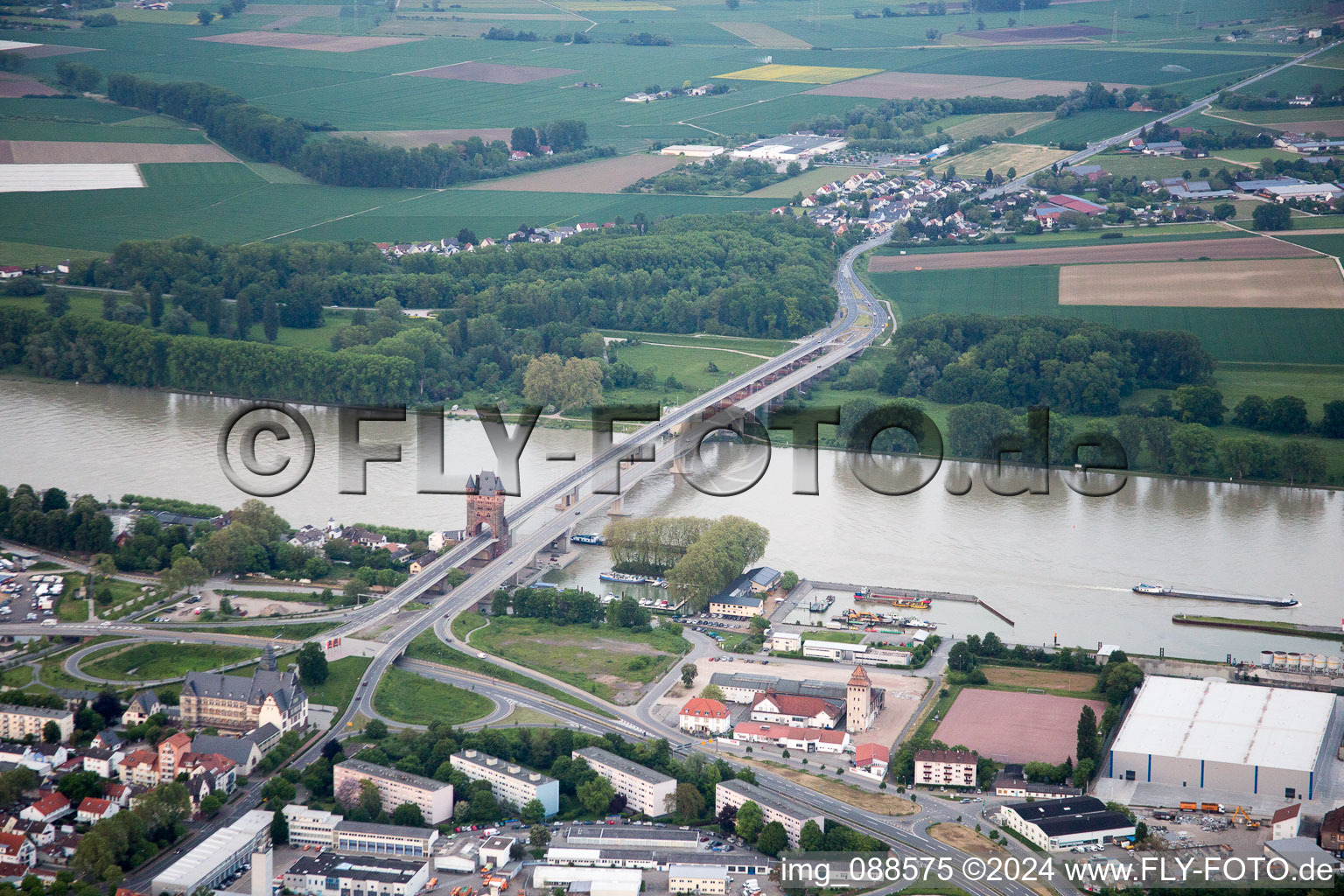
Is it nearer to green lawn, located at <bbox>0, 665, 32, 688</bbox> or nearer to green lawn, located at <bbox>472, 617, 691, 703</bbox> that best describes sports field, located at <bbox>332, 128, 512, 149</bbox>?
green lawn, located at <bbox>472, 617, 691, 703</bbox>

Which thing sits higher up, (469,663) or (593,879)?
(469,663)

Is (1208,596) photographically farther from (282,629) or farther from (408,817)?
(282,629)

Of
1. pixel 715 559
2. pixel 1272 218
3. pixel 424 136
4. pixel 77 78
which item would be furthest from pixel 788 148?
pixel 715 559

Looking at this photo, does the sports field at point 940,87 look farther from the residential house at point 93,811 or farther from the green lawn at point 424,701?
the residential house at point 93,811

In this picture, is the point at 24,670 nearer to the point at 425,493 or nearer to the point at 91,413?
the point at 425,493

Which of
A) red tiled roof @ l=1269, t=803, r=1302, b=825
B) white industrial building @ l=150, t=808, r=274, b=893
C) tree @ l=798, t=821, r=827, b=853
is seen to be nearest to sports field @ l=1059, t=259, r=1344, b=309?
red tiled roof @ l=1269, t=803, r=1302, b=825

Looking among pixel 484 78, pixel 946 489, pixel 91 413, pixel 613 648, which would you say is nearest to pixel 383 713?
pixel 613 648

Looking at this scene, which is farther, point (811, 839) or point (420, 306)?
point (420, 306)
